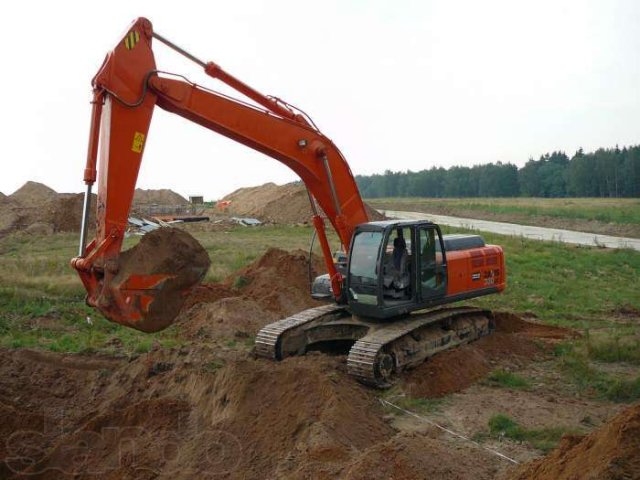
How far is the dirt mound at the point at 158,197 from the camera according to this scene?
51.6 meters

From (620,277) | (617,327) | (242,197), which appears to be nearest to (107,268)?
(617,327)

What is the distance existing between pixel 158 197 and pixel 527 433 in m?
49.4

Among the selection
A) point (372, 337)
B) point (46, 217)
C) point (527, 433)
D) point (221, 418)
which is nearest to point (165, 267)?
point (221, 418)

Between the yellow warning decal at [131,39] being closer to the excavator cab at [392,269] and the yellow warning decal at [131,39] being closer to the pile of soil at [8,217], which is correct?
the excavator cab at [392,269]

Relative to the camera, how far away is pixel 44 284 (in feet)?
47.8

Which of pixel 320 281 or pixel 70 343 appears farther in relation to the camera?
pixel 70 343

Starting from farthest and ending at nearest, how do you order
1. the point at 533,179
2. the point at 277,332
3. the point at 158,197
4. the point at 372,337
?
the point at 533,179, the point at 158,197, the point at 277,332, the point at 372,337

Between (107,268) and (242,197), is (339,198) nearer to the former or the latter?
(107,268)

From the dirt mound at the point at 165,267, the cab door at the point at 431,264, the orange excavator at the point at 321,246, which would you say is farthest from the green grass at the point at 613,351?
the dirt mound at the point at 165,267

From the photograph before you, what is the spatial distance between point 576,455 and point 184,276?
4348mm

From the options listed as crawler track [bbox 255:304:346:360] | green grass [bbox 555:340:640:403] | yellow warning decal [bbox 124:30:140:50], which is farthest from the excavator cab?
yellow warning decal [bbox 124:30:140:50]

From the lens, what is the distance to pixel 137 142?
282 inches

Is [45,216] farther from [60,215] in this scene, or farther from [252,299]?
[252,299]

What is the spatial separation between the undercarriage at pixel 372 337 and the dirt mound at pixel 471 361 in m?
0.23
